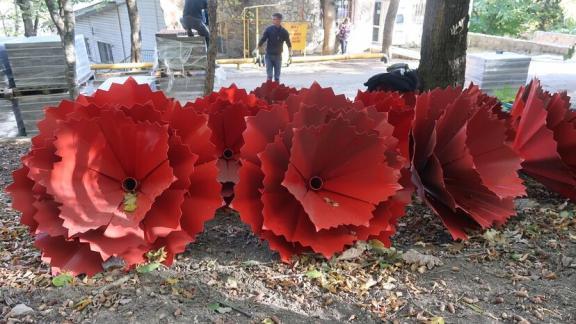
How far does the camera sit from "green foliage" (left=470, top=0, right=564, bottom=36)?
2411 cm

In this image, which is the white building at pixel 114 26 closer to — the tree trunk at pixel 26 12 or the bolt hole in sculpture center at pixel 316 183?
the tree trunk at pixel 26 12

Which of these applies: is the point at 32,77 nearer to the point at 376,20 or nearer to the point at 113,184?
the point at 113,184

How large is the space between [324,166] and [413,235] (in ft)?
2.40

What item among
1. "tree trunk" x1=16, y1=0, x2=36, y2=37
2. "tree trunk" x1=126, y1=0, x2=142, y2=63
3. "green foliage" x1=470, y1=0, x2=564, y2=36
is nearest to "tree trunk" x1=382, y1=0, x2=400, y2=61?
"tree trunk" x1=126, y1=0, x2=142, y2=63

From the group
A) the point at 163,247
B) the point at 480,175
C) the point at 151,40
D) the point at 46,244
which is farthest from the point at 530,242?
the point at 151,40

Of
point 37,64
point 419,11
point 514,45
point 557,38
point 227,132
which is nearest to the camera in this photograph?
point 227,132

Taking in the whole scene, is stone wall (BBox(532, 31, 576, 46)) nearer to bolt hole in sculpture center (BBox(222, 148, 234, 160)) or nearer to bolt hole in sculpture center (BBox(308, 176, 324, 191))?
bolt hole in sculpture center (BBox(222, 148, 234, 160))

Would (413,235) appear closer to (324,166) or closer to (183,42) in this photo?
(324,166)

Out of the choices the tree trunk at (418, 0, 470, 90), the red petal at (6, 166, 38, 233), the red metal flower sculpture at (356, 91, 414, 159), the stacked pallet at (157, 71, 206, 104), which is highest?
the tree trunk at (418, 0, 470, 90)

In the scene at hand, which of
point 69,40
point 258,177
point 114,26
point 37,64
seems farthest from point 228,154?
point 114,26

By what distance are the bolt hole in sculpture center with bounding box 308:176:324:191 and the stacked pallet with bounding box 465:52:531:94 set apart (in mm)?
6046

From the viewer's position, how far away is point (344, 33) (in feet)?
61.9

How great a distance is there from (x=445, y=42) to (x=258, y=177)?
260 centimetres

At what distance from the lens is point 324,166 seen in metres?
2.04
